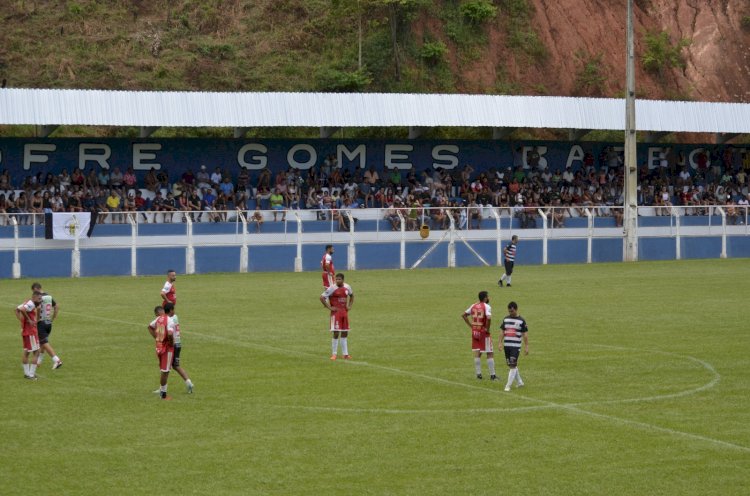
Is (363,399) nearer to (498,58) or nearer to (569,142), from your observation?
(569,142)

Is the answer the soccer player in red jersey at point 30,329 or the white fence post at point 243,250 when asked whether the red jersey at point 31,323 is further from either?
the white fence post at point 243,250

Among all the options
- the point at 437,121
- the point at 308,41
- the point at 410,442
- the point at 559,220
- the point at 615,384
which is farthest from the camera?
the point at 308,41

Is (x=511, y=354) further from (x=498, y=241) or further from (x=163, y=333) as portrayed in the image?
(x=498, y=241)

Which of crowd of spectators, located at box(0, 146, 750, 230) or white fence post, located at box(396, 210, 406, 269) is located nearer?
white fence post, located at box(396, 210, 406, 269)

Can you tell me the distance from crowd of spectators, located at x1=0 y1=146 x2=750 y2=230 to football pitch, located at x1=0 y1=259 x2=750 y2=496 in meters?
15.5

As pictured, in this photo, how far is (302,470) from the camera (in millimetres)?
14672

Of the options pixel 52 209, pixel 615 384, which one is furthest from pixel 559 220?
pixel 615 384

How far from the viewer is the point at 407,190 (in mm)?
55062

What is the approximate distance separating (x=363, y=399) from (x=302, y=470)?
478 centimetres

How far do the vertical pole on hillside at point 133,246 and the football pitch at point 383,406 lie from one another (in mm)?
10499

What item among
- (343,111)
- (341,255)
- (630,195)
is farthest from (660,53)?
(341,255)

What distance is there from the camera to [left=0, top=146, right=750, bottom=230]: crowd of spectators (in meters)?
48.8

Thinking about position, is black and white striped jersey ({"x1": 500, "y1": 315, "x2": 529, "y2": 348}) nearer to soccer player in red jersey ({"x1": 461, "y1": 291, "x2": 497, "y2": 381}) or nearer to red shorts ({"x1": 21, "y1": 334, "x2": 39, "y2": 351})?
soccer player in red jersey ({"x1": 461, "y1": 291, "x2": 497, "y2": 381})

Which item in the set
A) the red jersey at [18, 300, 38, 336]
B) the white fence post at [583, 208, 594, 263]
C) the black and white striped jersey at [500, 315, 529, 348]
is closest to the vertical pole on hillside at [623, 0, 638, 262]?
the white fence post at [583, 208, 594, 263]
